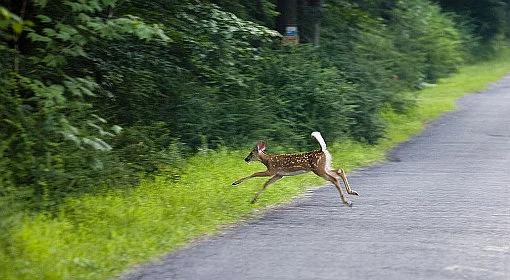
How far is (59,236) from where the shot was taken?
960 centimetres

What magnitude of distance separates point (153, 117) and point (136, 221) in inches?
182

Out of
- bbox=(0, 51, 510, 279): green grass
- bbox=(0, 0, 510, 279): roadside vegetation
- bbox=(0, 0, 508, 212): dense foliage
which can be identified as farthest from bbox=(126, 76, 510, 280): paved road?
bbox=(0, 0, 508, 212): dense foliage

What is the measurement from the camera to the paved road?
29.1ft

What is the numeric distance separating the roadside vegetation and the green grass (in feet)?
0.08

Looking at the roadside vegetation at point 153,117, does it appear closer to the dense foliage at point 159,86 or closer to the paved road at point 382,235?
the dense foliage at point 159,86

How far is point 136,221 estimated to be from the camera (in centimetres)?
1063

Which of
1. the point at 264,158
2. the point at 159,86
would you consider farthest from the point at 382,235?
the point at 159,86

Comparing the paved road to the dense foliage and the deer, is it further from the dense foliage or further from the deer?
the dense foliage

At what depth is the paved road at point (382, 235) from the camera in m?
8.88

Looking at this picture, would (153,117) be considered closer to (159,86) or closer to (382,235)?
(159,86)

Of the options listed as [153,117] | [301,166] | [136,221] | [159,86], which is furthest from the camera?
[159,86]

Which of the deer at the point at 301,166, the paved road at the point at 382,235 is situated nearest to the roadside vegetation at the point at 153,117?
the deer at the point at 301,166

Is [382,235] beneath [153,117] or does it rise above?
above

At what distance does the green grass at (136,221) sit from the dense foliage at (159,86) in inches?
14.3
